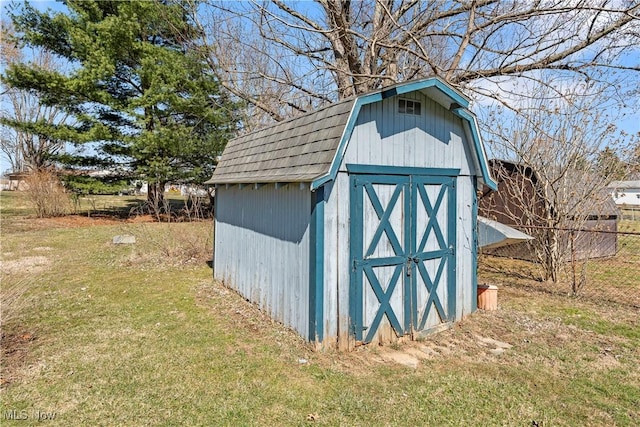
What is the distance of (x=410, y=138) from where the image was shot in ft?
17.1

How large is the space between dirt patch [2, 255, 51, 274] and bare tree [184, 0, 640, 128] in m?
7.54

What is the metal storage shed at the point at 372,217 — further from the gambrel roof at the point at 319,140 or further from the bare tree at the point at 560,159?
the bare tree at the point at 560,159

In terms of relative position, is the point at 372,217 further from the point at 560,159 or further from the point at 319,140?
the point at 560,159

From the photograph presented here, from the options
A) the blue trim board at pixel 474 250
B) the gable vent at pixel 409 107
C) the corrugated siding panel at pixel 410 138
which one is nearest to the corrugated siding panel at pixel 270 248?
the corrugated siding panel at pixel 410 138

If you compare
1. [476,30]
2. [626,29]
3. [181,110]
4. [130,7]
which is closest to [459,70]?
[476,30]

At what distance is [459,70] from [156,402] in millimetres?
11079

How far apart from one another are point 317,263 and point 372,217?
0.96 m

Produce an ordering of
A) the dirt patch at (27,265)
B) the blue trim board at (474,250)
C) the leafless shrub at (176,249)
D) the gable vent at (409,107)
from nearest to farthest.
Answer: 1. the gable vent at (409,107)
2. the blue trim board at (474,250)
3. the dirt patch at (27,265)
4. the leafless shrub at (176,249)

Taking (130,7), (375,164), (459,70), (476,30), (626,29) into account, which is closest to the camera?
(375,164)

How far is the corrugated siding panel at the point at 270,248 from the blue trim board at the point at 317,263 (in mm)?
162

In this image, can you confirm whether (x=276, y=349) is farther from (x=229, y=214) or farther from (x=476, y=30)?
(x=476, y=30)

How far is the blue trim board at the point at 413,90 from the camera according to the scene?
4.45m

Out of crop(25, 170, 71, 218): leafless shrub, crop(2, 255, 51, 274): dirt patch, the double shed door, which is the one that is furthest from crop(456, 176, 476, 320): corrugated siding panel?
crop(25, 170, 71, 218): leafless shrub

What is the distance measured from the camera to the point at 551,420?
3.35 metres
